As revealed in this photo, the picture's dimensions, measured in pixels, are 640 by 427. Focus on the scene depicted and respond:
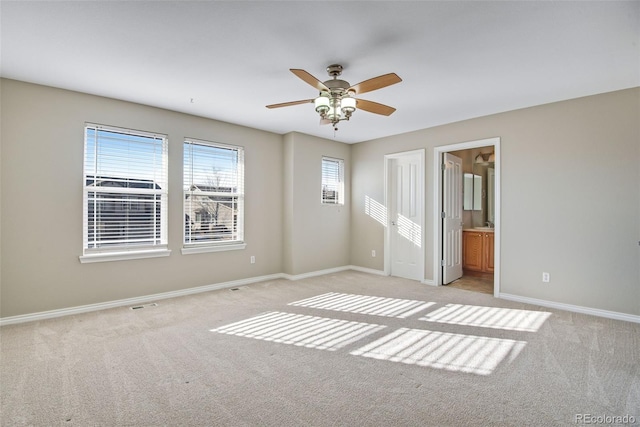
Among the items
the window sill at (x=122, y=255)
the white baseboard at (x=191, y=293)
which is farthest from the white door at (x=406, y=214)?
the window sill at (x=122, y=255)

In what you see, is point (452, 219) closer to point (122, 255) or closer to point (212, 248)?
point (212, 248)

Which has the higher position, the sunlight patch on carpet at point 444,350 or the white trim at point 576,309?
the white trim at point 576,309

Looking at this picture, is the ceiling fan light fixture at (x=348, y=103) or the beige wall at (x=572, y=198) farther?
the beige wall at (x=572, y=198)

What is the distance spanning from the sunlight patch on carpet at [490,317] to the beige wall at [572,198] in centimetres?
59

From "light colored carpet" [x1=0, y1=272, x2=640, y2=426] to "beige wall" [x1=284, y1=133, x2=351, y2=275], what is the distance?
169 cm

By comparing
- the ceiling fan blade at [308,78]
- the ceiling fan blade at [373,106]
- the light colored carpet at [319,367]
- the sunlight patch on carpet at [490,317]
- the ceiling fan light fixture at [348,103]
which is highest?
the ceiling fan blade at [308,78]

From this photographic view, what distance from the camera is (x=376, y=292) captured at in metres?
4.64

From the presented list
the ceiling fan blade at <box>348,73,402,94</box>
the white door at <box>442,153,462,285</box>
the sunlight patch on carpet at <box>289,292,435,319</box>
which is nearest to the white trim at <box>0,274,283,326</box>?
the sunlight patch on carpet at <box>289,292,435,319</box>

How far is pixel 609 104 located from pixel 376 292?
3.51 m

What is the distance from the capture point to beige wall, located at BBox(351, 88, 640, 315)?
343 centimetres

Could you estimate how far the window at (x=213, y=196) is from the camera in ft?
14.8

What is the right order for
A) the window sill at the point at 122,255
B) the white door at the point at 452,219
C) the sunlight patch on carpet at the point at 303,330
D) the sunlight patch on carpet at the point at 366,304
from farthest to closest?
the white door at the point at 452,219, the sunlight patch on carpet at the point at 366,304, the window sill at the point at 122,255, the sunlight patch on carpet at the point at 303,330

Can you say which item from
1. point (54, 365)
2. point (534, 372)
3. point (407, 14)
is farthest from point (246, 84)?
point (534, 372)

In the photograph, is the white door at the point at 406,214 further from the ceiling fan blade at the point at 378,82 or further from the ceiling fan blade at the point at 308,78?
the ceiling fan blade at the point at 308,78
